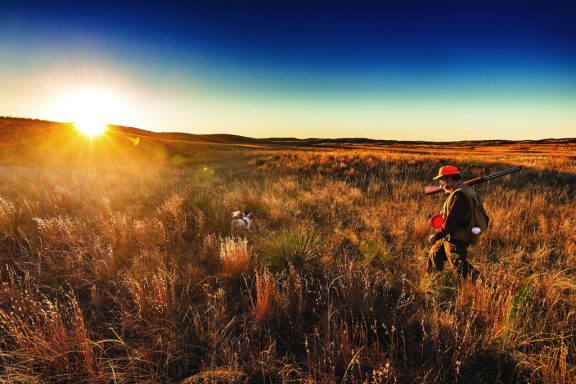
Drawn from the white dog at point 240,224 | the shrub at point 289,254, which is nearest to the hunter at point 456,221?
the shrub at point 289,254

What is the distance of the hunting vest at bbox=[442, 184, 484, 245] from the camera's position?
3.00 meters

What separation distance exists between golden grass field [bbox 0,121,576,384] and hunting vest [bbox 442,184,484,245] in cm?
50

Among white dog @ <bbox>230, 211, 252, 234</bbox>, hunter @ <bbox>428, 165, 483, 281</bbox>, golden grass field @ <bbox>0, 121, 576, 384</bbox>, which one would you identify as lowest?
golden grass field @ <bbox>0, 121, 576, 384</bbox>

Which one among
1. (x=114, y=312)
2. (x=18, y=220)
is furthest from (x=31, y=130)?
(x=114, y=312)

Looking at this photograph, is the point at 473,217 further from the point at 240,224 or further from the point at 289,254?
the point at 240,224

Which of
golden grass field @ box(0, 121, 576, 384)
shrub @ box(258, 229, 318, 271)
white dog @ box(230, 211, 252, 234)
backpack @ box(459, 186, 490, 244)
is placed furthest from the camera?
white dog @ box(230, 211, 252, 234)

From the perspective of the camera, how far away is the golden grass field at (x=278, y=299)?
199cm

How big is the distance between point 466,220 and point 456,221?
18 cm

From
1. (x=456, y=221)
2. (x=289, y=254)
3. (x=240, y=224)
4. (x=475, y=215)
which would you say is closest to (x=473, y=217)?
(x=475, y=215)

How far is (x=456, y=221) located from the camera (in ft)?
9.92

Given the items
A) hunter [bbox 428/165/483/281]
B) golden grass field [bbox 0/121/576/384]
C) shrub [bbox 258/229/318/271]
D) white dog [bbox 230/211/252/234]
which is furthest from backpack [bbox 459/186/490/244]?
white dog [bbox 230/211/252/234]

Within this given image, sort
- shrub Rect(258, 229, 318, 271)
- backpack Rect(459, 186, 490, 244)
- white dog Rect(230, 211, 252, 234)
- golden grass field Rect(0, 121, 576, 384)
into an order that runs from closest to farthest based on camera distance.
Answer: golden grass field Rect(0, 121, 576, 384) → backpack Rect(459, 186, 490, 244) → shrub Rect(258, 229, 318, 271) → white dog Rect(230, 211, 252, 234)

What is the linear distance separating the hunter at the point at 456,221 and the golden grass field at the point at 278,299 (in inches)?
12.3

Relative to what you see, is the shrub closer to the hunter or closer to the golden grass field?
the golden grass field
